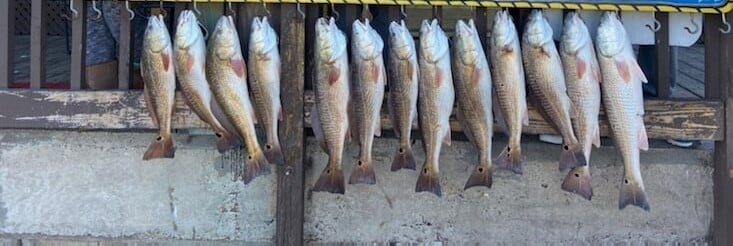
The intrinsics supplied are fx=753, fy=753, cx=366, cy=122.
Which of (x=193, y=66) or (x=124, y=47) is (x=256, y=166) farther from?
(x=124, y=47)

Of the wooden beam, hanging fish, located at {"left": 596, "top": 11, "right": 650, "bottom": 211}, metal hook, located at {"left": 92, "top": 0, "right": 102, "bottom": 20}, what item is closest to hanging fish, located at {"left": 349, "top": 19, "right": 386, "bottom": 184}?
the wooden beam

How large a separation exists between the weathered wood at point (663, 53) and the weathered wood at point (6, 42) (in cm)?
315

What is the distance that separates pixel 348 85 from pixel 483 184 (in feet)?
2.42

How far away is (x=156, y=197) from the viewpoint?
12.7ft

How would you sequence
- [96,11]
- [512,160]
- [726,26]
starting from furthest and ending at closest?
[96,11]
[726,26]
[512,160]

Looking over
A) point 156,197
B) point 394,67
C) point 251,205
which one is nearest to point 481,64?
point 394,67

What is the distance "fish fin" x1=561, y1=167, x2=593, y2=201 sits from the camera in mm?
3314

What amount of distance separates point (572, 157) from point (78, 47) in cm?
239

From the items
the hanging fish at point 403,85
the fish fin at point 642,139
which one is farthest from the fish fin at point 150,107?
the fish fin at point 642,139

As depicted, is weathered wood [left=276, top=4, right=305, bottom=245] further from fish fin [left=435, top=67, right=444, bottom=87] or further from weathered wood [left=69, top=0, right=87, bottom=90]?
weathered wood [left=69, top=0, right=87, bottom=90]

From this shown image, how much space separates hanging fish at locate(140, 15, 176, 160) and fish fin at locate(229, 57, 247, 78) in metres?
0.28

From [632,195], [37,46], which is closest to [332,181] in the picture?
[632,195]

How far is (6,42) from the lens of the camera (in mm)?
3742

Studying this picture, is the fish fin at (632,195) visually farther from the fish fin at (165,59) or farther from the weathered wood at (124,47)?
the weathered wood at (124,47)
